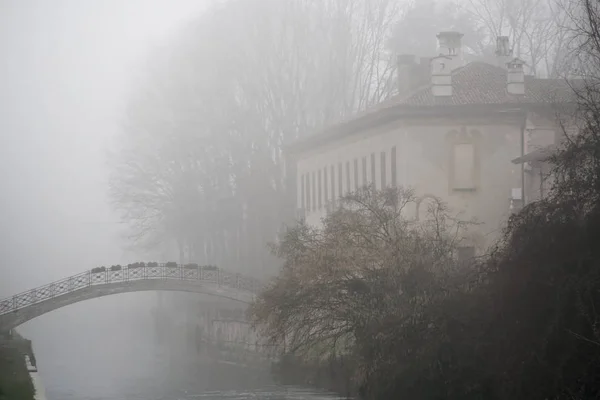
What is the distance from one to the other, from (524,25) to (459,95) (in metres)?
18.7

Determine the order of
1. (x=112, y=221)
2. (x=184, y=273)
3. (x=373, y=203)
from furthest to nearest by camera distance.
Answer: (x=112, y=221), (x=184, y=273), (x=373, y=203)

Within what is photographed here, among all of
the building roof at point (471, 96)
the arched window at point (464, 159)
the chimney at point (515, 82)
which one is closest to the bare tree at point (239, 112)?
the building roof at point (471, 96)

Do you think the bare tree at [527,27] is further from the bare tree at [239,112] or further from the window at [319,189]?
the window at [319,189]

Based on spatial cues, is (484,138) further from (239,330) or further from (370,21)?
(370,21)

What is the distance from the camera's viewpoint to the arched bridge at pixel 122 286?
4541 centimetres

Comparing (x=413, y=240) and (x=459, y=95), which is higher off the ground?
(x=459, y=95)

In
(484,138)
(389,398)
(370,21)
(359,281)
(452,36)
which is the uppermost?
(370,21)

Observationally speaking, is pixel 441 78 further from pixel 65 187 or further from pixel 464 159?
pixel 65 187

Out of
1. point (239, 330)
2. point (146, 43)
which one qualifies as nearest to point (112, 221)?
point (146, 43)

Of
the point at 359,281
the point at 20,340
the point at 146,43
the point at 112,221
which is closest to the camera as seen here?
the point at 359,281

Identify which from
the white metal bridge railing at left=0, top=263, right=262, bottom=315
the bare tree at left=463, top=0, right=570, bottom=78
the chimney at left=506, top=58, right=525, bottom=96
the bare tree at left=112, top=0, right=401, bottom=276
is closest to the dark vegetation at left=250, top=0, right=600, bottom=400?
the chimney at left=506, top=58, right=525, bottom=96

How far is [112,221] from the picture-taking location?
A: 7750cm

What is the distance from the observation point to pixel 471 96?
135 feet

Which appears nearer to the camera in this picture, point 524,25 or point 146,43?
point 524,25
